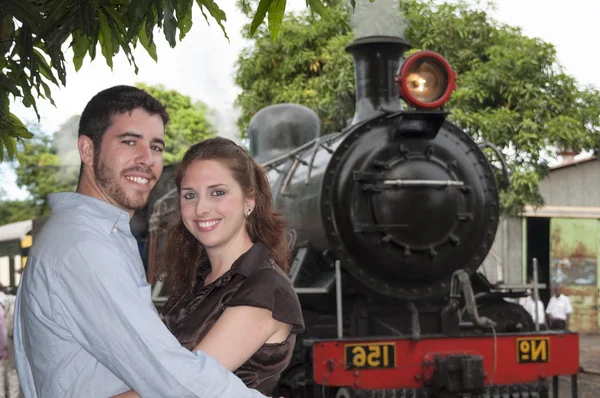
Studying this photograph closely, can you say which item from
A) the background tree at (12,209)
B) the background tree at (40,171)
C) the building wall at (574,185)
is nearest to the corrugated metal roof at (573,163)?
the building wall at (574,185)

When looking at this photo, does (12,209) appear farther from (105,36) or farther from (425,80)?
(105,36)

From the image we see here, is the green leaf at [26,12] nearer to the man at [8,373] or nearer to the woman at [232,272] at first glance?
the woman at [232,272]

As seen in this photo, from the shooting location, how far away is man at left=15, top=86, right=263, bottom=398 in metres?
1.66

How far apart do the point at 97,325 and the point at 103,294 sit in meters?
0.07

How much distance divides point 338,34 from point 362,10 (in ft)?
42.0

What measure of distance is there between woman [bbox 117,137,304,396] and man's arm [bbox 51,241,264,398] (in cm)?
20

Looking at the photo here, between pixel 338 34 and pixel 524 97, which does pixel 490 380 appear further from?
pixel 338 34

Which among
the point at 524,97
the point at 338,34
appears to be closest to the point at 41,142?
the point at 338,34

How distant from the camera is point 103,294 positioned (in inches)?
65.8

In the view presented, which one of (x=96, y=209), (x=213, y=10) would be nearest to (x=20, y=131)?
(x=213, y=10)

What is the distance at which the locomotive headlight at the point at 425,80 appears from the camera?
5887mm

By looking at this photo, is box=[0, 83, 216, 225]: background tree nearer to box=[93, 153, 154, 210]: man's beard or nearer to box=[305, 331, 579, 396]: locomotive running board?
box=[305, 331, 579, 396]: locomotive running board

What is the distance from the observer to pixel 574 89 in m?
17.8

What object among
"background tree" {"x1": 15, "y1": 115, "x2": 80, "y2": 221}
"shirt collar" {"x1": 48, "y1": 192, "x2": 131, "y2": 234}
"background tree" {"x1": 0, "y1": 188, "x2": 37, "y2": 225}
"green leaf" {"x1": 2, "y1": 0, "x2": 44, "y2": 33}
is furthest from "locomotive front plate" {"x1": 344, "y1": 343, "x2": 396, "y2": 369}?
"background tree" {"x1": 0, "y1": 188, "x2": 37, "y2": 225}
